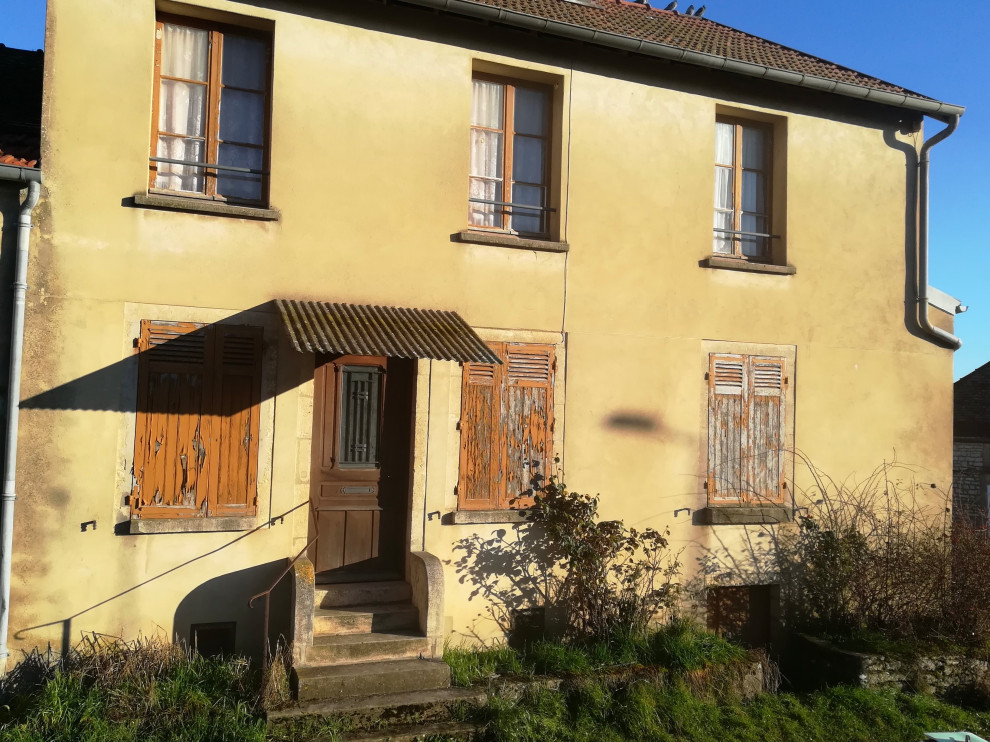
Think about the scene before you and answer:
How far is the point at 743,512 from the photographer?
793 cm

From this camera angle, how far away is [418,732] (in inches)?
219

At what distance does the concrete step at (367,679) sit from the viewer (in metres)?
5.66

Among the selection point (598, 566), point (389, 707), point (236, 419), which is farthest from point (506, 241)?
point (389, 707)

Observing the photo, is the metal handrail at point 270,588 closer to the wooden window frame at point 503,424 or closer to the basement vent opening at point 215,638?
the basement vent opening at point 215,638

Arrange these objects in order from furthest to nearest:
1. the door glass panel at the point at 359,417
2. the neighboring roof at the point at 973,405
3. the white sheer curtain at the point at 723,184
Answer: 1. the neighboring roof at the point at 973,405
2. the white sheer curtain at the point at 723,184
3. the door glass panel at the point at 359,417

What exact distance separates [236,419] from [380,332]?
4.71 feet

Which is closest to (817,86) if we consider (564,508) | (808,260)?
(808,260)

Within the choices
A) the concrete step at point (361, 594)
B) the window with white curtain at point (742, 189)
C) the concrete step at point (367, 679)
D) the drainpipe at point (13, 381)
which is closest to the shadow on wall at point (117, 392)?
the drainpipe at point (13, 381)

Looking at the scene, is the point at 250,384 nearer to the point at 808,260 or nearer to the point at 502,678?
the point at 502,678

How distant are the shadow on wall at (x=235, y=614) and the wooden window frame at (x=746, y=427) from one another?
433cm

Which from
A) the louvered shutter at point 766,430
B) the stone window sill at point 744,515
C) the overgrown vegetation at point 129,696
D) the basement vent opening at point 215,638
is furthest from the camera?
the louvered shutter at point 766,430

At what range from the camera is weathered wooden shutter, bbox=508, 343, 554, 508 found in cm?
726

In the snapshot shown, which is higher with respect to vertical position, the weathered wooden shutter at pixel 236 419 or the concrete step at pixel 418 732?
the weathered wooden shutter at pixel 236 419

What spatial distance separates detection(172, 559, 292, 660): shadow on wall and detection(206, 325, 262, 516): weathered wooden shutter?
0.55 metres
